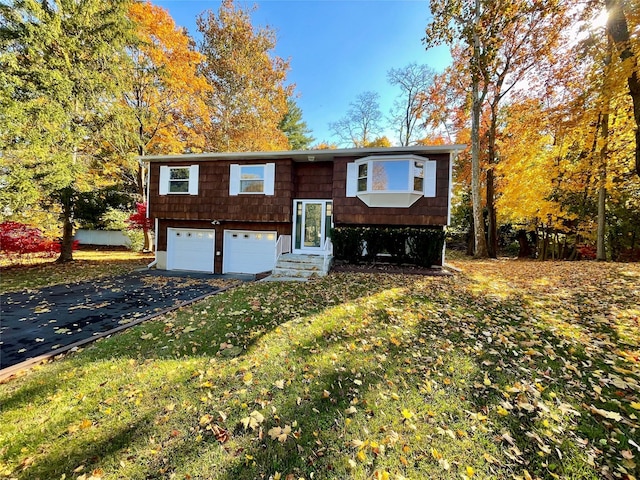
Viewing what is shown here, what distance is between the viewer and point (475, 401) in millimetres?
2848

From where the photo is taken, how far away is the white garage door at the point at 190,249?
465 inches

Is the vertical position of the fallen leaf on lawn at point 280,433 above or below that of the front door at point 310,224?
below

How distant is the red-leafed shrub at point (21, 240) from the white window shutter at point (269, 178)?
29.6ft

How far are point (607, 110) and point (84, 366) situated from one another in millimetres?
16406

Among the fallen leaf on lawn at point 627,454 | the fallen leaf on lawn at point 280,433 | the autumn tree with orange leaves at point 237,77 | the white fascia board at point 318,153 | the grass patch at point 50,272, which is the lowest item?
the grass patch at point 50,272

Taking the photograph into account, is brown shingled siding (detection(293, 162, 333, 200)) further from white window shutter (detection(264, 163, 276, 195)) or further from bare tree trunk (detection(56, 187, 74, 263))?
bare tree trunk (detection(56, 187, 74, 263))

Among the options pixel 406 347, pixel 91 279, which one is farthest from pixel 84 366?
pixel 91 279

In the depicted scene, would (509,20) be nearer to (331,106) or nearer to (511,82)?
(511,82)

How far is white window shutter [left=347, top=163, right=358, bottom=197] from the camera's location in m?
10.3

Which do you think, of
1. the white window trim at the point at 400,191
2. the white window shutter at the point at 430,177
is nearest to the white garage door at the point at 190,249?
the white window trim at the point at 400,191

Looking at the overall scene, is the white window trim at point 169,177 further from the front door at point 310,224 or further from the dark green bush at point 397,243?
the dark green bush at point 397,243

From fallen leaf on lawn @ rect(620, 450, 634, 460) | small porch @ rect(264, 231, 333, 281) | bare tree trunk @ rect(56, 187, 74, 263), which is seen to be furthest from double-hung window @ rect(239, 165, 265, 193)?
fallen leaf on lawn @ rect(620, 450, 634, 460)

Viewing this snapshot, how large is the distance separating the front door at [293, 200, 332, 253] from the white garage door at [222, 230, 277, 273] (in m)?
1.05

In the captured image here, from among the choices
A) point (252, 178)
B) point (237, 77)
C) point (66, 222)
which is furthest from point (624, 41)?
point (66, 222)
